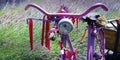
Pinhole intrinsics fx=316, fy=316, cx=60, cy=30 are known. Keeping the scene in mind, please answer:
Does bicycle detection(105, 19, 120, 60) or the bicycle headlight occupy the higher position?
the bicycle headlight

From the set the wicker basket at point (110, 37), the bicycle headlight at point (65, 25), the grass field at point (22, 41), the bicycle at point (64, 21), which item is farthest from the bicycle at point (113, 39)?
the bicycle headlight at point (65, 25)

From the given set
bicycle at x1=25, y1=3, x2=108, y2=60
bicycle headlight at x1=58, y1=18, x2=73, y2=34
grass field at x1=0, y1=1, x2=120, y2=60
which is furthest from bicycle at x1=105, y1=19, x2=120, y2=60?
bicycle headlight at x1=58, y1=18, x2=73, y2=34

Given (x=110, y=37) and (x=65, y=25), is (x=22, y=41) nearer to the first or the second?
(x=110, y=37)

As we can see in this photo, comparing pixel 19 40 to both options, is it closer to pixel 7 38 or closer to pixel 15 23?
pixel 7 38

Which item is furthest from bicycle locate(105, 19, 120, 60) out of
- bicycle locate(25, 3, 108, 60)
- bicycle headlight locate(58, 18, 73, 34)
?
bicycle headlight locate(58, 18, 73, 34)

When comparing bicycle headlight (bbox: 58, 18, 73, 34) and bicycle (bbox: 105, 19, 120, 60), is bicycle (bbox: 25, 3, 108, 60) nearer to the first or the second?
bicycle headlight (bbox: 58, 18, 73, 34)

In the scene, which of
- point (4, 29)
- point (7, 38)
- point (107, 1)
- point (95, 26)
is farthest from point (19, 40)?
point (107, 1)

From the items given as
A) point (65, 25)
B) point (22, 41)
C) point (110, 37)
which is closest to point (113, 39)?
point (110, 37)

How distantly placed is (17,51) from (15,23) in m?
0.89

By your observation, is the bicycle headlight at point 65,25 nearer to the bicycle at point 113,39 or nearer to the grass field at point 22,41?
the bicycle at point 113,39

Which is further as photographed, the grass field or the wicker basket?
the grass field

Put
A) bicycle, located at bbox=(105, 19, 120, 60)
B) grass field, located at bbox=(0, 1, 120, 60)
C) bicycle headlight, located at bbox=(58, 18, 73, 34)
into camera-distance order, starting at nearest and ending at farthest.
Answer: bicycle headlight, located at bbox=(58, 18, 73, 34) → bicycle, located at bbox=(105, 19, 120, 60) → grass field, located at bbox=(0, 1, 120, 60)

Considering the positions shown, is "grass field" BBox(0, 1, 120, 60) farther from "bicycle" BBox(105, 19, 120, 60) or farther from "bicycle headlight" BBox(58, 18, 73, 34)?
"bicycle headlight" BBox(58, 18, 73, 34)

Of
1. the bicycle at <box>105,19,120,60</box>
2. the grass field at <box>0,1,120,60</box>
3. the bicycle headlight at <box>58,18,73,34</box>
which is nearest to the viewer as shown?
the bicycle headlight at <box>58,18,73,34</box>
